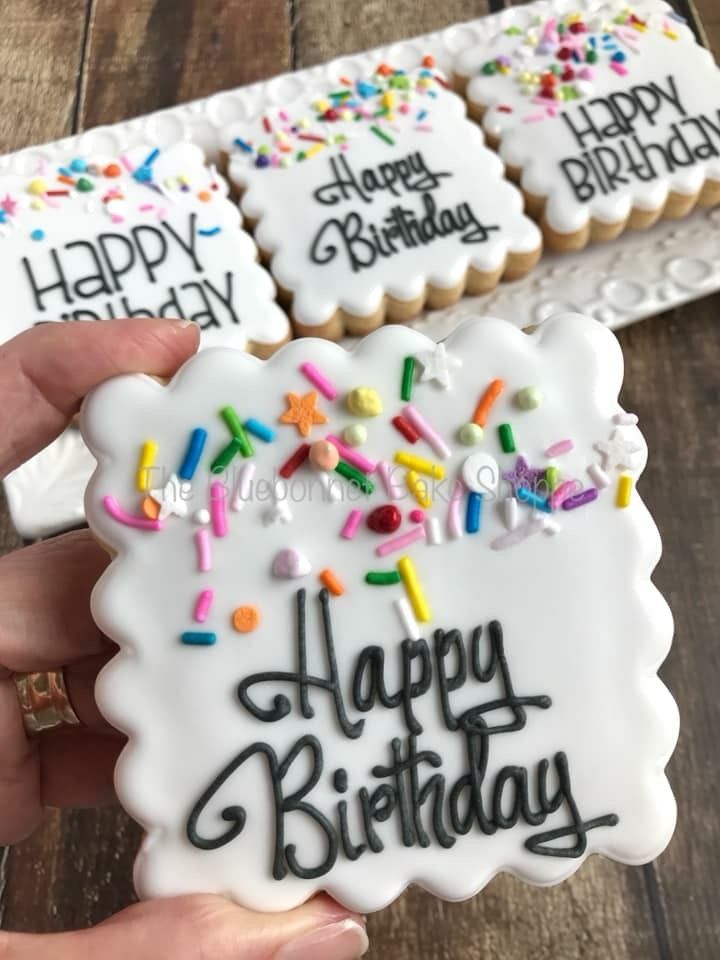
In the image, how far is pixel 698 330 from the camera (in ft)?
5.10

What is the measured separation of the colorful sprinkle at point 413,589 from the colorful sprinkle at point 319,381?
19 cm

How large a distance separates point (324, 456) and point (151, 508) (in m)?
0.18

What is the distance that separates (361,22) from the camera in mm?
1964

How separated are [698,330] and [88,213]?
1071 millimetres

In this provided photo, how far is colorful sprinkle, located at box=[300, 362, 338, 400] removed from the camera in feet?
3.09

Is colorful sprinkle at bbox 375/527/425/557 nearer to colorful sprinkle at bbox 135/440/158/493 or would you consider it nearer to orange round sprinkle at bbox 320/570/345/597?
orange round sprinkle at bbox 320/570/345/597

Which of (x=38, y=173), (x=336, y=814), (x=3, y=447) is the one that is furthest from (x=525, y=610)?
(x=38, y=173)

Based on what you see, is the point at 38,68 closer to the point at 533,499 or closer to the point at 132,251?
the point at 132,251

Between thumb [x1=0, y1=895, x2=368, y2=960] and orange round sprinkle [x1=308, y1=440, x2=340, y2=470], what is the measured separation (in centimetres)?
42

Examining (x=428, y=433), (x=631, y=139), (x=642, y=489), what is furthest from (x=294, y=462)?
(x=631, y=139)

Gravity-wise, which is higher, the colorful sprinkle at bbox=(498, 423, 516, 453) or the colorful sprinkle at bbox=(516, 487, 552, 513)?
the colorful sprinkle at bbox=(498, 423, 516, 453)

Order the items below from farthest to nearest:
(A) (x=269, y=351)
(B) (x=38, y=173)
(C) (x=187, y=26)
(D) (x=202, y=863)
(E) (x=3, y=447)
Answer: (C) (x=187, y=26) → (B) (x=38, y=173) → (A) (x=269, y=351) → (E) (x=3, y=447) → (D) (x=202, y=863)

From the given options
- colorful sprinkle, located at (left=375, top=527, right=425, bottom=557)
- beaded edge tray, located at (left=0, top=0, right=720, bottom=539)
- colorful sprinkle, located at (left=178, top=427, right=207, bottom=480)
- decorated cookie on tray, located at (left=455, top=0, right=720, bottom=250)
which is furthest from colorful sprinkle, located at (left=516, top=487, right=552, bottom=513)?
decorated cookie on tray, located at (left=455, top=0, right=720, bottom=250)

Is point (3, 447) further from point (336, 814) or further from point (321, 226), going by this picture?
point (321, 226)
